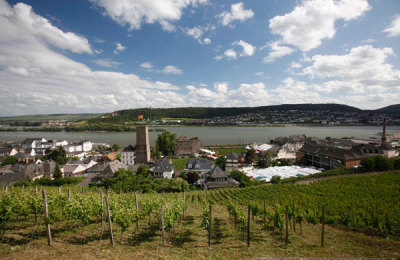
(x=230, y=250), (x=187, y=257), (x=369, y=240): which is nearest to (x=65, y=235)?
(x=187, y=257)

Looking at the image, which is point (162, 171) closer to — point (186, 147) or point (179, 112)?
point (186, 147)

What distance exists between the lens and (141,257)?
5.32 meters

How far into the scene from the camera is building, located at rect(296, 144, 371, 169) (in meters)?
28.5

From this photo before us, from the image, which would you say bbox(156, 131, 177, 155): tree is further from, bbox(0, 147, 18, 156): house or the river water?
bbox(0, 147, 18, 156): house

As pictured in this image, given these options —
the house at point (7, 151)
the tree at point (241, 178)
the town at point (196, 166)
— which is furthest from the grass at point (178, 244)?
the house at point (7, 151)

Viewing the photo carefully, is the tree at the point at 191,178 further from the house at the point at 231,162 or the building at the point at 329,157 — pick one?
the building at the point at 329,157

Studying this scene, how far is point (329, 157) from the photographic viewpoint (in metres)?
30.3

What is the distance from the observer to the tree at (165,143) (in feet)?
154

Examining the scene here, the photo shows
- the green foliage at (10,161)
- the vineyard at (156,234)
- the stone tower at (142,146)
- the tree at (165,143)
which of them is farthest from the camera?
the tree at (165,143)

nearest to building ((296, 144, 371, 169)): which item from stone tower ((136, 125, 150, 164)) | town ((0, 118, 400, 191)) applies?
town ((0, 118, 400, 191))

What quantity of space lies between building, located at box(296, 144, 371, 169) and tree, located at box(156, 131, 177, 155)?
30.1 metres

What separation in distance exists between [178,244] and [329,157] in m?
32.8

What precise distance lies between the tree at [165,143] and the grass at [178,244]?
38.8 metres

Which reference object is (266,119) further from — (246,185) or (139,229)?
(139,229)
